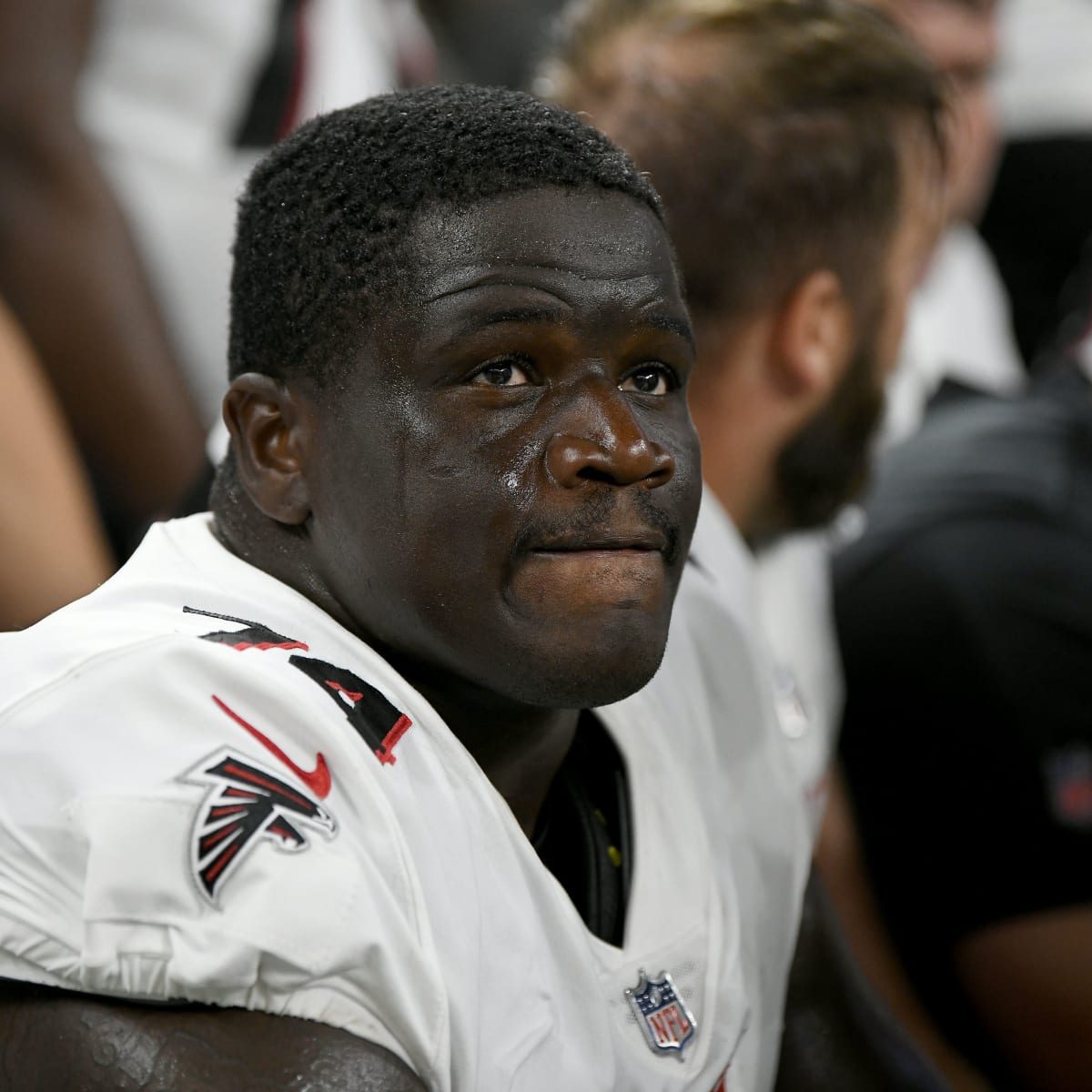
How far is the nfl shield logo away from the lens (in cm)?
105

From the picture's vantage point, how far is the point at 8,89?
7.38ft

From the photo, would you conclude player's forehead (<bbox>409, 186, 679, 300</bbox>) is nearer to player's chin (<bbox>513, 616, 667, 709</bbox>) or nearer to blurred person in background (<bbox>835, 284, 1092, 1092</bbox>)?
player's chin (<bbox>513, 616, 667, 709</bbox>)

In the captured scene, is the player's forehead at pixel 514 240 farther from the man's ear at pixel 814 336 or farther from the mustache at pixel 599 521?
the man's ear at pixel 814 336

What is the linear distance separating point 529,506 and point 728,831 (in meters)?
0.43

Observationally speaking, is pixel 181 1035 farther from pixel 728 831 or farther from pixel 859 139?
pixel 859 139

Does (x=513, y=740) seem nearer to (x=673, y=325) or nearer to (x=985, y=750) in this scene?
(x=673, y=325)

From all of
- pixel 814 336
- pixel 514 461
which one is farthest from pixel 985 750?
pixel 514 461

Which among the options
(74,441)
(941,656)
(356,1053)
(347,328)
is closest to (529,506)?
(347,328)

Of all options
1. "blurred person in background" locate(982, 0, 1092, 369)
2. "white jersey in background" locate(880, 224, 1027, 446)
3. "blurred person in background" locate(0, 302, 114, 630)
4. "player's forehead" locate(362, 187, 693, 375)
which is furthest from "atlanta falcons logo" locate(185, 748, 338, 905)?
"blurred person in background" locate(982, 0, 1092, 369)

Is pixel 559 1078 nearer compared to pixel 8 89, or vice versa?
pixel 559 1078

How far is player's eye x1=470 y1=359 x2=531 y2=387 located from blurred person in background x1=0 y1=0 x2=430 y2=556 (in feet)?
3.33

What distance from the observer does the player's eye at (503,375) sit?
99cm

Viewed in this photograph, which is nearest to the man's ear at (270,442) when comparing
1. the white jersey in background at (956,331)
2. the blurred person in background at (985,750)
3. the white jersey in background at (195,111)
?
the blurred person in background at (985,750)

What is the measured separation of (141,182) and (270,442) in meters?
1.65
